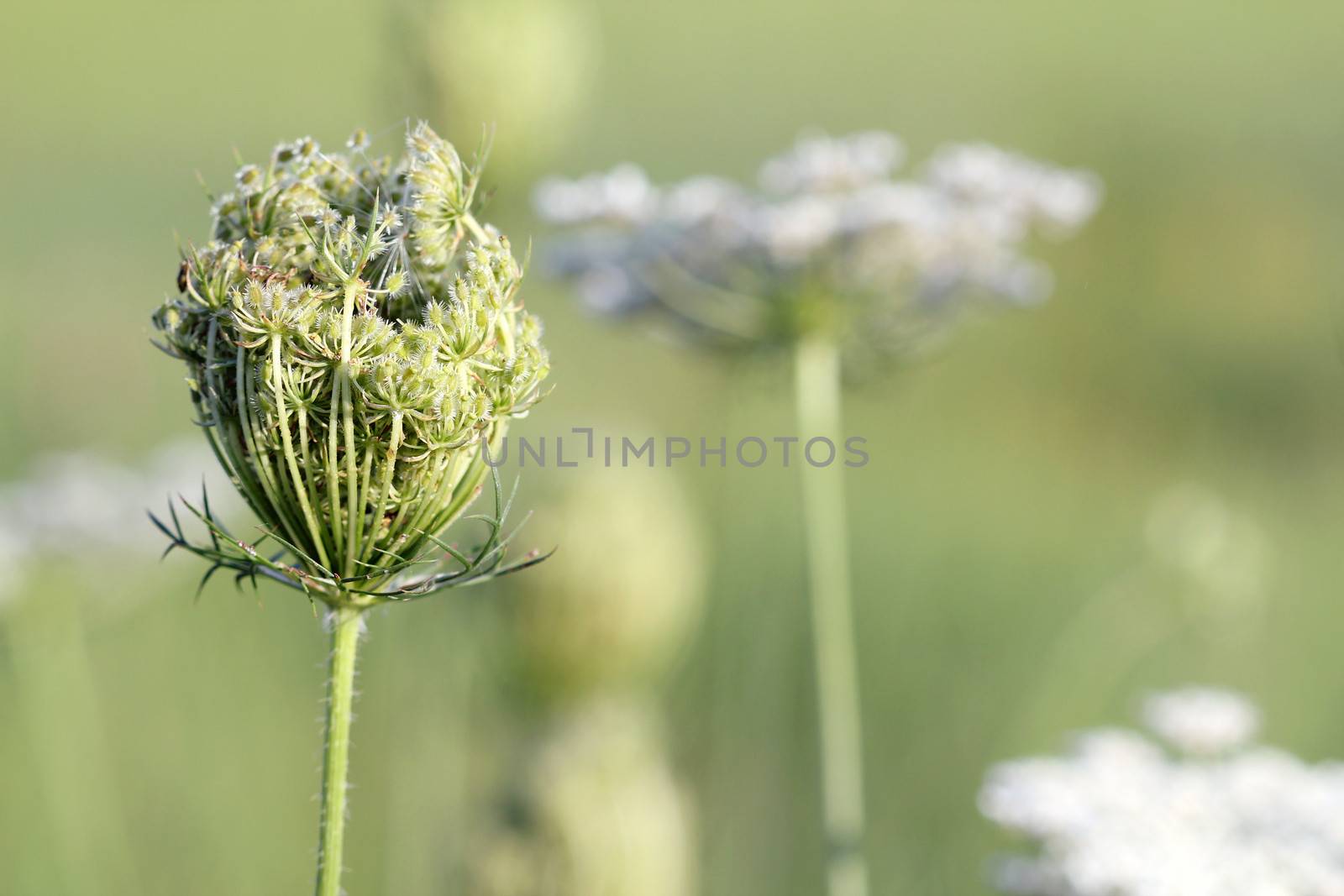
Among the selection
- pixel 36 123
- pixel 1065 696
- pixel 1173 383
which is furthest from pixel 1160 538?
pixel 36 123

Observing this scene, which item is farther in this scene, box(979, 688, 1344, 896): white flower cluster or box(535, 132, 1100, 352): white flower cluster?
box(535, 132, 1100, 352): white flower cluster

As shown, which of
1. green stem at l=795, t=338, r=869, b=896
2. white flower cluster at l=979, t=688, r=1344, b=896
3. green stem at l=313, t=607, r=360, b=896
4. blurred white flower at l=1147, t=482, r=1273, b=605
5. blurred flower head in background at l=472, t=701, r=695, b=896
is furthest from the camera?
blurred white flower at l=1147, t=482, r=1273, b=605

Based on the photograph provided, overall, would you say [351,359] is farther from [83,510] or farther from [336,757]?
[83,510]

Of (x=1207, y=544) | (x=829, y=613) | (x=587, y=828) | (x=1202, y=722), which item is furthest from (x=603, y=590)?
(x=1207, y=544)

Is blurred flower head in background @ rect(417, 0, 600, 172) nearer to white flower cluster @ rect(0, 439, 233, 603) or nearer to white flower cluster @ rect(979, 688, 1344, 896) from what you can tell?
white flower cluster @ rect(0, 439, 233, 603)

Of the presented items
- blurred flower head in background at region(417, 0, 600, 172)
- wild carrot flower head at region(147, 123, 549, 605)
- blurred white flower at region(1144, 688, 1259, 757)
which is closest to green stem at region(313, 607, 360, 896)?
wild carrot flower head at region(147, 123, 549, 605)

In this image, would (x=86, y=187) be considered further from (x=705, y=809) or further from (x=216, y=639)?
(x=705, y=809)

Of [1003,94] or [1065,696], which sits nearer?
[1065,696]
